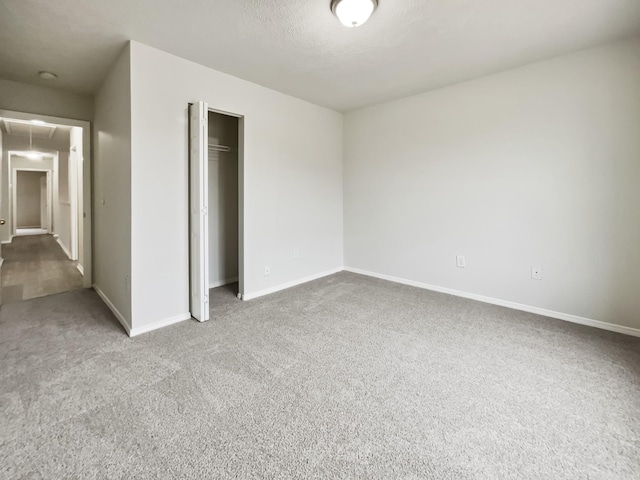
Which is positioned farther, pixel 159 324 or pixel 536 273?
pixel 536 273

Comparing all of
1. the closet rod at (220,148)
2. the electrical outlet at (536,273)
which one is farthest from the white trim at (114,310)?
the electrical outlet at (536,273)

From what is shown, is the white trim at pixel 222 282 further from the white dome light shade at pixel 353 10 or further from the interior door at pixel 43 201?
the interior door at pixel 43 201

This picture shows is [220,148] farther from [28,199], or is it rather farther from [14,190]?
[28,199]

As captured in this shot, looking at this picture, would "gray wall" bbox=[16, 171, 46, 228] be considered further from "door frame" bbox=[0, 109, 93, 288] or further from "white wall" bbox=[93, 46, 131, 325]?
"white wall" bbox=[93, 46, 131, 325]

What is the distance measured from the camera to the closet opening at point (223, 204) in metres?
3.99

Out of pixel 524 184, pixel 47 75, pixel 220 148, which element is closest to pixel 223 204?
pixel 220 148

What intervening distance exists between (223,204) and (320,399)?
3109 mm

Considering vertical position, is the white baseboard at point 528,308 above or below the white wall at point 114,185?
below

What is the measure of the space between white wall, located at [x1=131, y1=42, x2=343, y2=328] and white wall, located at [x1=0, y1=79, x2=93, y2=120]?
77.7 inches

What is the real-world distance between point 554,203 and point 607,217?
1.34 feet

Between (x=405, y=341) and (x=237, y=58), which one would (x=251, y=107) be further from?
(x=405, y=341)

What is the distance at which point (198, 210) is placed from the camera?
279cm

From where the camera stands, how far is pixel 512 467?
1321 millimetres

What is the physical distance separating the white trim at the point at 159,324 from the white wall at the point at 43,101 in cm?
296
